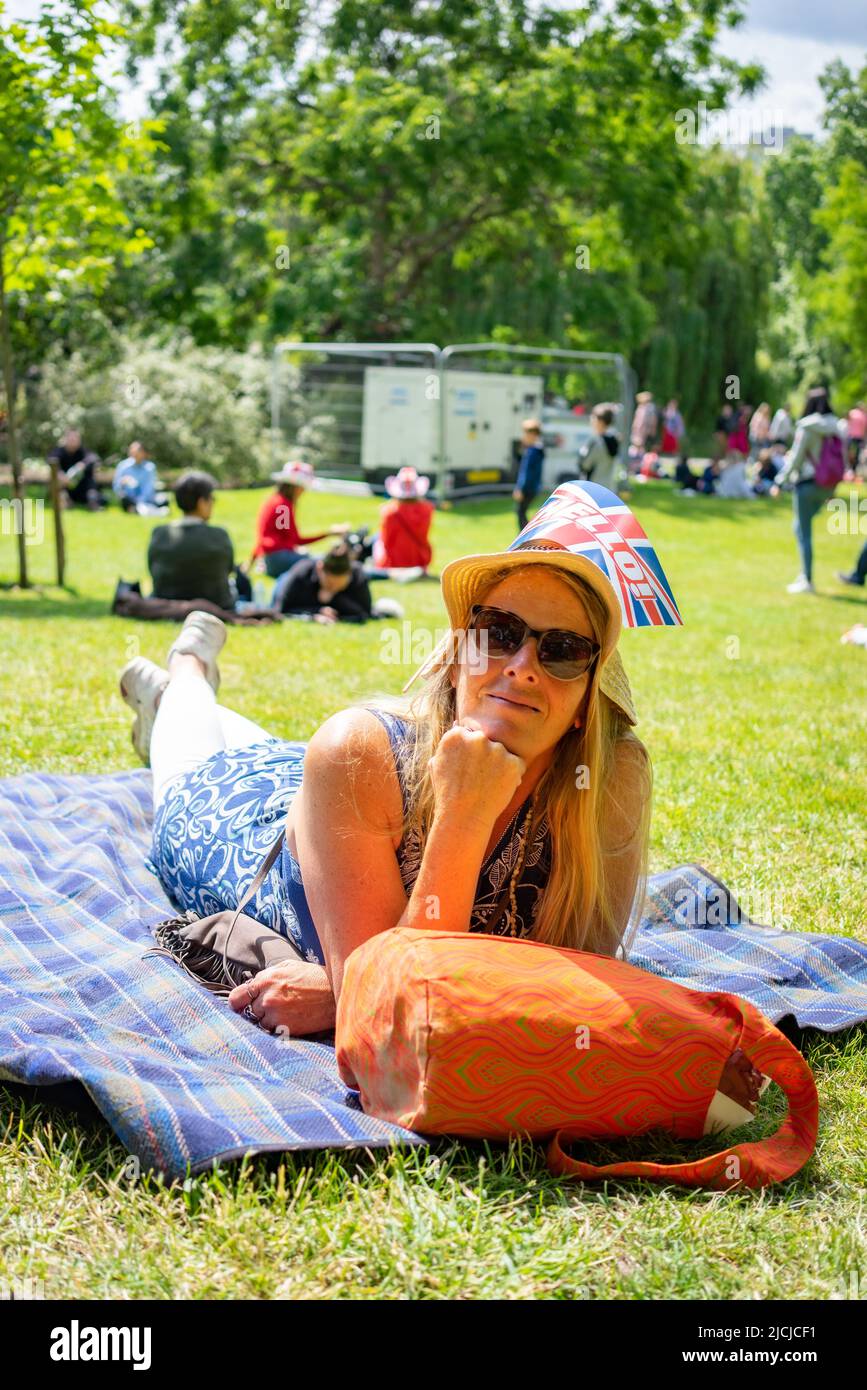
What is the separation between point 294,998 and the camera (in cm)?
291

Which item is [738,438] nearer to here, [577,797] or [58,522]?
[58,522]

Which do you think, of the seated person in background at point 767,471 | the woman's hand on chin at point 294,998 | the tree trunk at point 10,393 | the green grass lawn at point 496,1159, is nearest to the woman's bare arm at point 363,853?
the woman's hand on chin at point 294,998

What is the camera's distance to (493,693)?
264 centimetres

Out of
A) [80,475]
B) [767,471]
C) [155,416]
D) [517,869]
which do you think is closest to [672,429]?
[767,471]

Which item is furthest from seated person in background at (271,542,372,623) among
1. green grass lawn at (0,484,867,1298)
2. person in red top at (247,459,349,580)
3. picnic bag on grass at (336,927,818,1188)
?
picnic bag on grass at (336,927,818,1188)

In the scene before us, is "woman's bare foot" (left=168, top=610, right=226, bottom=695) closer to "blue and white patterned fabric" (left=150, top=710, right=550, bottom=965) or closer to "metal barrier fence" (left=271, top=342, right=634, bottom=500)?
"blue and white patterned fabric" (left=150, top=710, right=550, bottom=965)

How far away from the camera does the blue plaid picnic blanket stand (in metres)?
2.45

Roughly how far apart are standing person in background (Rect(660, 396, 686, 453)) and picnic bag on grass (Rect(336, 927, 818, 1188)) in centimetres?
2960

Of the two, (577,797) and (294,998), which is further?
(294,998)

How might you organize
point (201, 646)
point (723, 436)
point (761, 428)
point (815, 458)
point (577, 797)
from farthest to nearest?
point (761, 428)
point (723, 436)
point (815, 458)
point (201, 646)
point (577, 797)

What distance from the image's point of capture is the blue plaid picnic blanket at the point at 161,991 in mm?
2451

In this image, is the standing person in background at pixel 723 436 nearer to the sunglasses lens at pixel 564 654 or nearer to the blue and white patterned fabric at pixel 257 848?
the blue and white patterned fabric at pixel 257 848

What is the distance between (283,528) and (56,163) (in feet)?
13.0
